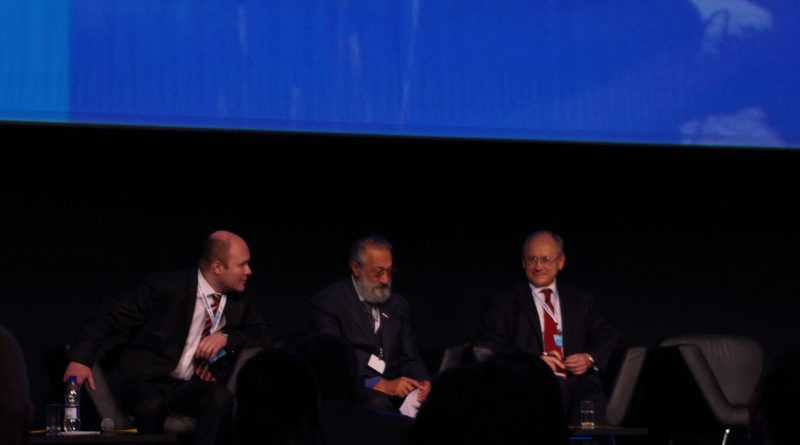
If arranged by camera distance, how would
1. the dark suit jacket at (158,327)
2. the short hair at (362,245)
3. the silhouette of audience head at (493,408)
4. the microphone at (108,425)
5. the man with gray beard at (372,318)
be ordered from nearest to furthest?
1. the silhouette of audience head at (493,408)
2. the microphone at (108,425)
3. the dark suit jacket at (158,327)
4. the man with gray beard at (372,318)
5. the short hair at (362,245)

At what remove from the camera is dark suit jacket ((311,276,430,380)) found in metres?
4.76

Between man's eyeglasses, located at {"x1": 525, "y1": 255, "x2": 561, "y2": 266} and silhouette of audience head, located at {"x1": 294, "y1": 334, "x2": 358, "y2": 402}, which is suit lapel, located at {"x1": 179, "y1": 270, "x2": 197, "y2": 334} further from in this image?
silhouette of audience head, located at {"x1": 294, "y1": 334, "x2": 358, "y2": 402}

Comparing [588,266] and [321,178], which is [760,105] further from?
[321,178]

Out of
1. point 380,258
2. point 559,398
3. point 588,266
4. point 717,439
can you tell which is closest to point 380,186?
point 380,258

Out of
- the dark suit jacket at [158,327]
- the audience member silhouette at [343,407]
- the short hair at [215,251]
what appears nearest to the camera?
the audience member silhouette at [343,407]

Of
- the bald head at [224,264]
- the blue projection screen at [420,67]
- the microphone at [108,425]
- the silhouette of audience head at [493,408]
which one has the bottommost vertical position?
the microphone at [108,425]

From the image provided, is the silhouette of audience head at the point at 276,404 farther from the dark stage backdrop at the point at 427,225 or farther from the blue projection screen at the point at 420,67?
the dark stage backdrop at the point at 427,225

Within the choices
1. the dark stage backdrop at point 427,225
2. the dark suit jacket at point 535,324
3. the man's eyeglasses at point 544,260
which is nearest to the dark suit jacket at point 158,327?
the dark stage backdrop at point 427,225

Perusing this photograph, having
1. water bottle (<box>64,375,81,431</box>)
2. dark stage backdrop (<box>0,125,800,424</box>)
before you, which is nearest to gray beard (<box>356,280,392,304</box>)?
dark stage backdrop (<box>0,125,800,424</box>)

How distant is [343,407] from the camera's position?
233 centimetres

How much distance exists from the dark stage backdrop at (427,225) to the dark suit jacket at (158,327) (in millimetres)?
672

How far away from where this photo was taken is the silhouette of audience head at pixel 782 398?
1.14 meters

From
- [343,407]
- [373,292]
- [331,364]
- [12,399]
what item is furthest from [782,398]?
[373,292]

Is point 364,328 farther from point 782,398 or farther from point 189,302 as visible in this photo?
point 782,398
